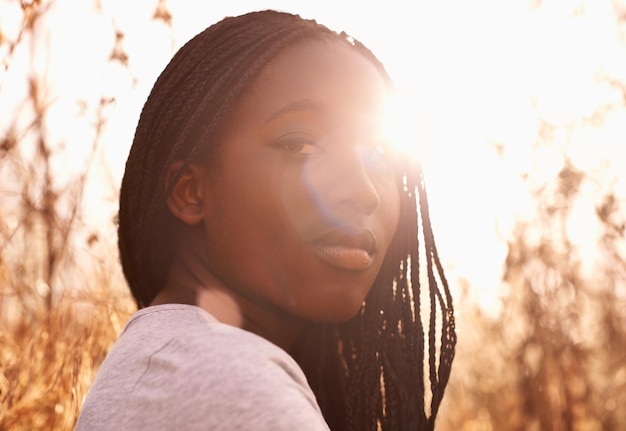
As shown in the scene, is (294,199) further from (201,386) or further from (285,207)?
(201,386)

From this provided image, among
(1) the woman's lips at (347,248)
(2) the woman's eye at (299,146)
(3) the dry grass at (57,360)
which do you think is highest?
(2) the woman's eye at (299,146)

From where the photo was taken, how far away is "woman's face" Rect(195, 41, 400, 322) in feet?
5.87

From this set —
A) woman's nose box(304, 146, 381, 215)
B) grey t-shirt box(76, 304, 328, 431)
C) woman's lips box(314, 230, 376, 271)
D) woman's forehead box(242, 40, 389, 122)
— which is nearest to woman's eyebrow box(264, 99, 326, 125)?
woman's forehead box(242, 40, 389, 122)

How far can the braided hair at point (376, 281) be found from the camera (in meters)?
1.88

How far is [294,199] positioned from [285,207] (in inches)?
1.0

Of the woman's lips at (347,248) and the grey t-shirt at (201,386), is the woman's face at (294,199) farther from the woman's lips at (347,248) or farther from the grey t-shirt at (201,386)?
the grey t-shirt at (201,386)

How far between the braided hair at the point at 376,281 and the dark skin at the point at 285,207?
53mm

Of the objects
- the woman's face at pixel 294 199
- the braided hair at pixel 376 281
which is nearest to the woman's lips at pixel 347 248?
the woman's face at pixel 294 199

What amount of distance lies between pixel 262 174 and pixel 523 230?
240cm

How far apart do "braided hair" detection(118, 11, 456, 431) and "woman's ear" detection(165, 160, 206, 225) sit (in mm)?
21

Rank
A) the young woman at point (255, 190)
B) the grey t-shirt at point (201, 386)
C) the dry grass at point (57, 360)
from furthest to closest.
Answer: the dry grass at point (57, 360), the young woman at point (255, 190), the grey t-shirt at point (201, 386)

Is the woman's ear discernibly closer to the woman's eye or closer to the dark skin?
the dark skin

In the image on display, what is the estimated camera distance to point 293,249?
1.79m

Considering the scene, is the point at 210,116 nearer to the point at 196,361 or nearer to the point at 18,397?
the point at 196,361
